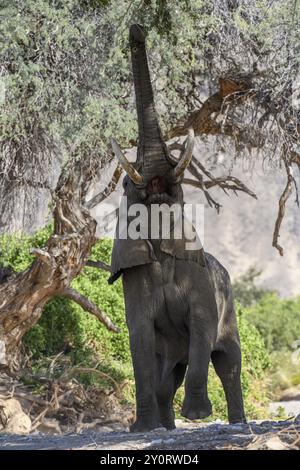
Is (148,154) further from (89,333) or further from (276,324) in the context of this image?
(276,324)

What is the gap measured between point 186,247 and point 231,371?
159cm

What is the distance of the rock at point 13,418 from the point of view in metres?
12.6

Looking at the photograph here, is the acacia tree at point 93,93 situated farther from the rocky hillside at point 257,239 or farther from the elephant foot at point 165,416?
the rocky hillside at point 257,239

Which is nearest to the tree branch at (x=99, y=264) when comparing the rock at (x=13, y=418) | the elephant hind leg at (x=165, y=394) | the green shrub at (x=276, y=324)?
the rock at (x=13, y=418)

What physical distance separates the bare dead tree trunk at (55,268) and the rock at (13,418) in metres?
1.05

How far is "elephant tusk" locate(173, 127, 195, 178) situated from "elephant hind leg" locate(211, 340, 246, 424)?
1981mm

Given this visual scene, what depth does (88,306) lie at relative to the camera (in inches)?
603

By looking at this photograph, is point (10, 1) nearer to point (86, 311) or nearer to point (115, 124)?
point (115, 124)

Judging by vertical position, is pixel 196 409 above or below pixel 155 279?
below

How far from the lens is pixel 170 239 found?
363 inches

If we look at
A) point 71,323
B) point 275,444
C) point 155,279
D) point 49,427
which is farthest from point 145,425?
point 71,323

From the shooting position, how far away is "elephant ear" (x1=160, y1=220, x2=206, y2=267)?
9.20m

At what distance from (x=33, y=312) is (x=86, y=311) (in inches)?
77.0
